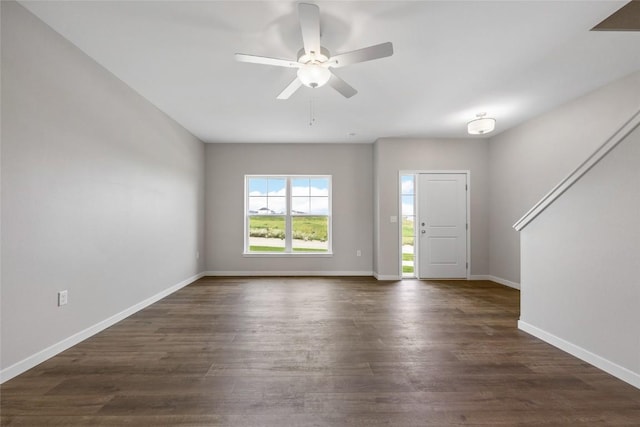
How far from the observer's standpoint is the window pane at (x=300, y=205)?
18.7 ft

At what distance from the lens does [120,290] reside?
123 inches

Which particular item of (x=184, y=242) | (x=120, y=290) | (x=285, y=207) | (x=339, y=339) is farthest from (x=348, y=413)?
(x=285, y=207)

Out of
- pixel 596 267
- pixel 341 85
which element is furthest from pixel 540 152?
pixel 341 85

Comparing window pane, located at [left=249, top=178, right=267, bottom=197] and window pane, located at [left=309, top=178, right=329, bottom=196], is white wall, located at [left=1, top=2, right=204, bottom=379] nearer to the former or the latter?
window pane, located at [left=249, top=178, right=267, bottom=197]

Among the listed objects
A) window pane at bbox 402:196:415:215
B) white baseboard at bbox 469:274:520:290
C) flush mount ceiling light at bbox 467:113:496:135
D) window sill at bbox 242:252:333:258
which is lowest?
white baseboard at bbox 469:274:520:290

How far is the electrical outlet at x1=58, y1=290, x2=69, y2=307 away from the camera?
2.32 metres

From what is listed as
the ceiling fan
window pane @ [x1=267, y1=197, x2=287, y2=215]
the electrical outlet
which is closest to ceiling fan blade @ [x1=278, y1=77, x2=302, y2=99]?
the ceiling fan

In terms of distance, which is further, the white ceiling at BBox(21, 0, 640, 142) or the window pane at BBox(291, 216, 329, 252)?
the window pane at BBox(291, 216, 329, 252)

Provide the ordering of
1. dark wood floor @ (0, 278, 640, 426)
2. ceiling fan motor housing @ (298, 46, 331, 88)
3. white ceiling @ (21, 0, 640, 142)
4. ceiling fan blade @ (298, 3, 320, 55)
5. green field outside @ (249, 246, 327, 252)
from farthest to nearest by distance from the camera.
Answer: green field outside @ (249, 246, 327, 252)
ceiling fan motor housing @ (298, 46, 331, 88)
white ceiling @ (21, 0, 640, 142)
ceiling fan blade @ (298, 3, 320, 55)
dark wood floor @ (0, 278, 640, 426)

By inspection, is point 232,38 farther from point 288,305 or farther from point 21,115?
point 288,305

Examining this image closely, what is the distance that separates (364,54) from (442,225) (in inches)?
160

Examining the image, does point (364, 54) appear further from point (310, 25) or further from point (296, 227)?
point (296, 227)

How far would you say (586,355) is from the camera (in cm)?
218

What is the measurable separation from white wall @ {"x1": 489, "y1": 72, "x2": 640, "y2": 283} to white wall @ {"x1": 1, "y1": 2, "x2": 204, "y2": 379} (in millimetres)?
4683
